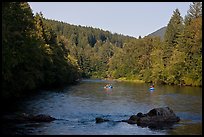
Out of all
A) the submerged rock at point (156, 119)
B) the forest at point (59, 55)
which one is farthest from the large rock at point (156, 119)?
the forest at point (59, 55)

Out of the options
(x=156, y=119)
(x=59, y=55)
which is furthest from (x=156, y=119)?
(x=59, y=55)

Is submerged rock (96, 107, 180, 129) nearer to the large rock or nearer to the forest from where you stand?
the large rock

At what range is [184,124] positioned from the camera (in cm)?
3136

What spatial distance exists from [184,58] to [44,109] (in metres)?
57.6

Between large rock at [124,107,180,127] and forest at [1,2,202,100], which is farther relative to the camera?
forest at [1,2,202,100]

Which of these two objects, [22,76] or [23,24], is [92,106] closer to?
[22,76]

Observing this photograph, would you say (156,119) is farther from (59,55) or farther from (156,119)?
(59,55)

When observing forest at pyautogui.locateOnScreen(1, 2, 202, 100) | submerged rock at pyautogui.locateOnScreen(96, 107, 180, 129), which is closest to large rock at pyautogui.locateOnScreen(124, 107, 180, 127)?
submerged rock at pyautogui.locateOnScreen(96, 107, 180, 129)

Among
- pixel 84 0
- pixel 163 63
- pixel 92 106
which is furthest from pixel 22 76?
pixel 163 63

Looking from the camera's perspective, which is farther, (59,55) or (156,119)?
(59,55)

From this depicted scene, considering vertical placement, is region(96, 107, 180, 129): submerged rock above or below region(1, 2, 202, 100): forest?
below

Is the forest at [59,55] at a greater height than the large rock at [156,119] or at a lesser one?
greater

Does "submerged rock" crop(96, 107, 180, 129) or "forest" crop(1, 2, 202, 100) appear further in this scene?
"forest" crop(1, 2, 202, 100)

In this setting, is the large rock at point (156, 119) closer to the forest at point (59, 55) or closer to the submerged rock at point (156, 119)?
the submerged rock at point (156, 119)
